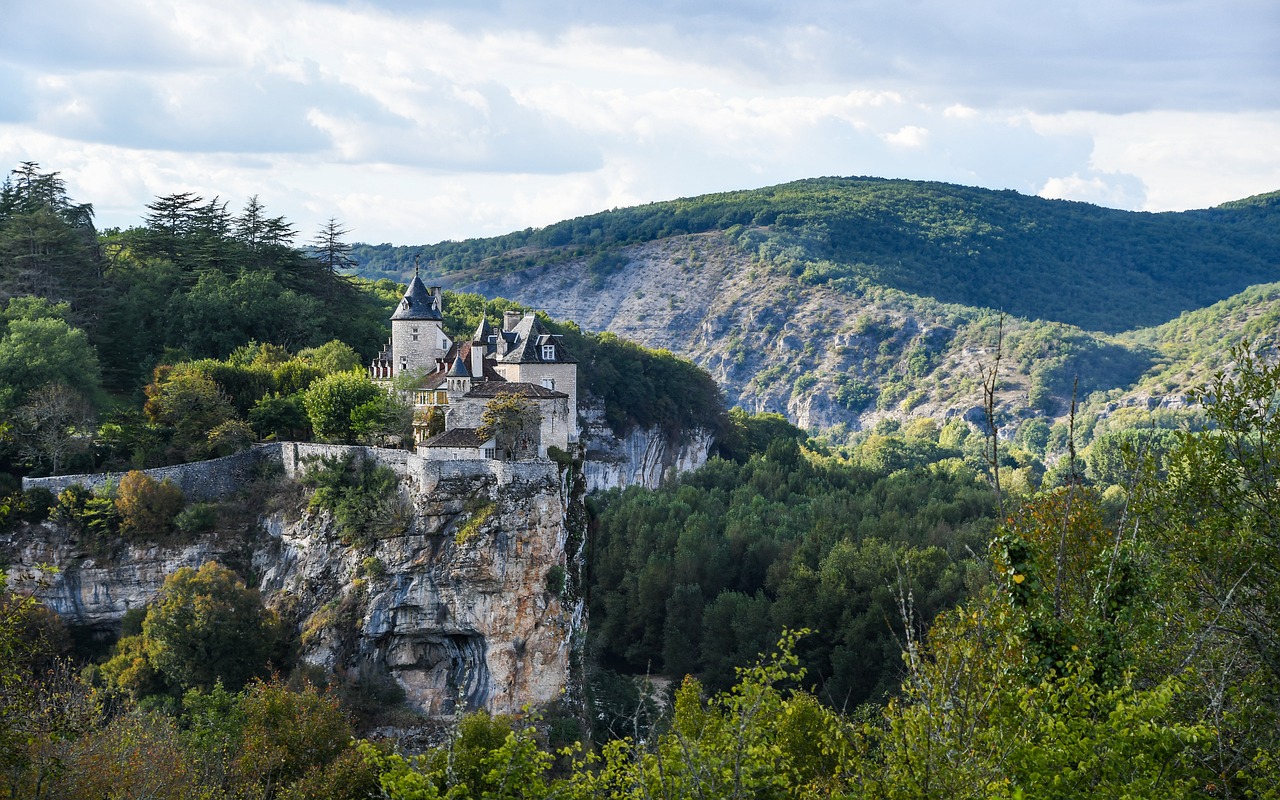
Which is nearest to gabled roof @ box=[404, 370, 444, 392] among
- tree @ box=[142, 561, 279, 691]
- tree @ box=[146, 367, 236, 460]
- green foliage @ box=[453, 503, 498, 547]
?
green foliage @ box=[453, 503, 498, 547]

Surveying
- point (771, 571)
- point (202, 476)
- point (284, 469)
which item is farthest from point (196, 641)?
point (771, 571)

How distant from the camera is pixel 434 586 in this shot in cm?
4644

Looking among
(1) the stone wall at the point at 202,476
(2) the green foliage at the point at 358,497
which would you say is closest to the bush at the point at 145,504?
(1) the stone wall at the point at 202,476

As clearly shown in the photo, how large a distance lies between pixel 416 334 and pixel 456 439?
9.03m

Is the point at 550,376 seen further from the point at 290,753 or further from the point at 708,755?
the point at 708,755

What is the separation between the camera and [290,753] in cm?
3194

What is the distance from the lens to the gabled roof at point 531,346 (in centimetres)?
5144

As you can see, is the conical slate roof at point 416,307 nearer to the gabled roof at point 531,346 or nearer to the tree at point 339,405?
the gabled roof at point 531,346

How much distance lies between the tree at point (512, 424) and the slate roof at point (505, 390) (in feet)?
1.32

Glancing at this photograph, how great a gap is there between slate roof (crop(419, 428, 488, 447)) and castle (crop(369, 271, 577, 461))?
0.04 metres

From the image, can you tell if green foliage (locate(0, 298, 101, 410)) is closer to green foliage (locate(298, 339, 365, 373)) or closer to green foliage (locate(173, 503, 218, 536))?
green foliage (locate(173, 503, 218, 536))

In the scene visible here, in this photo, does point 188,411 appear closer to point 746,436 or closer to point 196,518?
point 196,518

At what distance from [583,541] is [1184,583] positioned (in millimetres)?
30787

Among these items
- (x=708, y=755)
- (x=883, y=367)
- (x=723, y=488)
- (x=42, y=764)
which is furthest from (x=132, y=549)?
(x=883, y=367)
